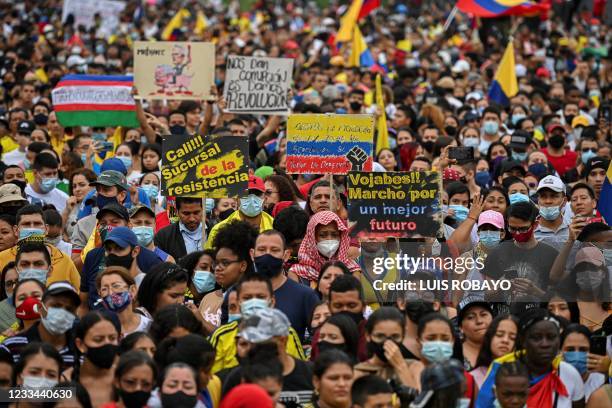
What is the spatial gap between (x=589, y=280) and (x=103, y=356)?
346cm

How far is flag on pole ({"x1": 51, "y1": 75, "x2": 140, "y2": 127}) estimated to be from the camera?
55.1 feet

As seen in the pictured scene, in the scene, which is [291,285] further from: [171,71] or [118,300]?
[171,71]

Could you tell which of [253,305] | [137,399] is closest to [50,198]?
[253,305]

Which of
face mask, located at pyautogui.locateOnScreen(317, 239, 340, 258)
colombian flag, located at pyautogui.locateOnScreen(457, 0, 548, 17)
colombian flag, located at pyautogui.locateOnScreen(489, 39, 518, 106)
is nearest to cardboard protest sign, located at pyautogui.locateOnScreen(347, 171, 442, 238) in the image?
face mask, located at pyautogui.locateOnScreen(317, 239, 340, 258)

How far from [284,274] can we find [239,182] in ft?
5.97

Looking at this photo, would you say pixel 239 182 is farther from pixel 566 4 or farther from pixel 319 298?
pixel 566 4

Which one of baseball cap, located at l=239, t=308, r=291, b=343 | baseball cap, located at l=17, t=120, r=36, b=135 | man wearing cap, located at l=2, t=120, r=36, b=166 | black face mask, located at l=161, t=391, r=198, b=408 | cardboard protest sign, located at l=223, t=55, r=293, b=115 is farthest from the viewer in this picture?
baseball cap, located at l=17, t=120, r=36, b=135

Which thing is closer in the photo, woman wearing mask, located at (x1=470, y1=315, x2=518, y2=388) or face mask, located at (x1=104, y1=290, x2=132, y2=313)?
woman wearing mask, located at (x1=470, y1=315, x2=518, y2=388)

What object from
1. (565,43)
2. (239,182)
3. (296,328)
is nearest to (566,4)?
(565,43)

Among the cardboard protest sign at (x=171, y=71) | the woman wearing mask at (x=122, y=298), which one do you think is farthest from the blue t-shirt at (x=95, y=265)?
the cardboard protest sign at (x=171, y=71)

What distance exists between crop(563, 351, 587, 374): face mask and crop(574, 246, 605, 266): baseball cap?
142cm

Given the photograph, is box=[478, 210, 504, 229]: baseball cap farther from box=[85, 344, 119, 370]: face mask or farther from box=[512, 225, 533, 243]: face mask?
box=[85, 344, 119, 370]: face mask

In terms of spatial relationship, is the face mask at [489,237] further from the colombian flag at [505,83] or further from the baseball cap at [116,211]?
the colombian flag at [505,83]

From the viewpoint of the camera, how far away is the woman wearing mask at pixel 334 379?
765 centimetres
